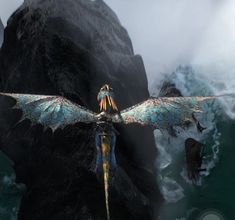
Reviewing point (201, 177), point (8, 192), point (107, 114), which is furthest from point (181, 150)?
point (107, 114)

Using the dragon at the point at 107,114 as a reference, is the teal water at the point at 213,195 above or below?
below

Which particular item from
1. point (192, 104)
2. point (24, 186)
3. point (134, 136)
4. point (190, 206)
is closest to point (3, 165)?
point (24, 186)

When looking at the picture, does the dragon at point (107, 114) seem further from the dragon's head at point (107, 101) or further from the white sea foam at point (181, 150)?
the white sea foam at point (181, 150)

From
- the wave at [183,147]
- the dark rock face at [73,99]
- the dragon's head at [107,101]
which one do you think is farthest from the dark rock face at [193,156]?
the dragon's head at [107,101]

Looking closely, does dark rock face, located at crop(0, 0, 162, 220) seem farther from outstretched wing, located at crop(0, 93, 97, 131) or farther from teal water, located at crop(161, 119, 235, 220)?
outstretched wing, located at crop(0, 93, 97, 131)

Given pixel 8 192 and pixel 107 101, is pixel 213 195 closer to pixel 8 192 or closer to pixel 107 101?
pixel 8 192

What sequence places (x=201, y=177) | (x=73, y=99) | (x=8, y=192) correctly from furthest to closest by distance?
1. (x=8, y=192)
2. (x=201, y=177)
3. (x=73, y=99)
